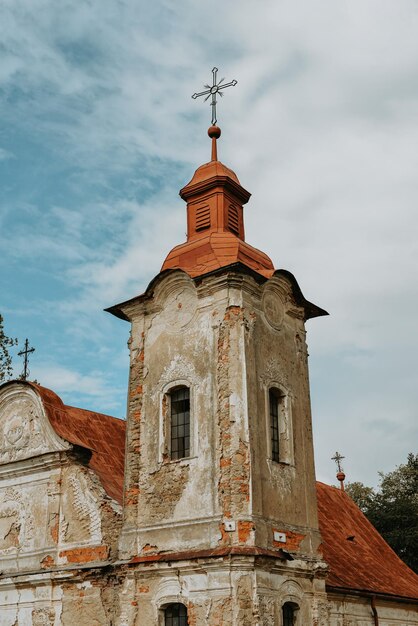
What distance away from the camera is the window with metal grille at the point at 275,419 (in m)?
13.8

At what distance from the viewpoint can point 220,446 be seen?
12891 mm

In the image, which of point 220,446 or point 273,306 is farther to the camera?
point 273,306

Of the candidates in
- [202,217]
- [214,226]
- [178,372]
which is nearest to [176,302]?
[178,372]

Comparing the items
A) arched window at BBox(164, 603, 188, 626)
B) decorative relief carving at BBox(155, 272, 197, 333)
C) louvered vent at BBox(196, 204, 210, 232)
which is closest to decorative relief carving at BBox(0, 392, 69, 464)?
decorative relief carving at BBox(155, 272, 197, 333)

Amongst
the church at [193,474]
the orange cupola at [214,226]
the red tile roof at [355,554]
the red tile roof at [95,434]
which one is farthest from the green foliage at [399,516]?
the orange cupola at [214,226]

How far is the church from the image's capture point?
492 inches

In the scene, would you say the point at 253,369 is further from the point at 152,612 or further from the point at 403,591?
the point at 403,591

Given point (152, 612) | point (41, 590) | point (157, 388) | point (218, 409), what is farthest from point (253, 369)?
point (41, 590)

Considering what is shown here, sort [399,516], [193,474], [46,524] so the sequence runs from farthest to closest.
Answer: [399,516] < [46,524] < [193,474]

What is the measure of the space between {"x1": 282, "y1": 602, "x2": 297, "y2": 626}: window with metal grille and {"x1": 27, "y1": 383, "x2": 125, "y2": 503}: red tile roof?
368 centimetres

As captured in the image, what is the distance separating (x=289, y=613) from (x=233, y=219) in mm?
7563

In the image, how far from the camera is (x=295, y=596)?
42.1 ft

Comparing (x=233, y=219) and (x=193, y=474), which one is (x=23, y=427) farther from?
(x=233, y=219)

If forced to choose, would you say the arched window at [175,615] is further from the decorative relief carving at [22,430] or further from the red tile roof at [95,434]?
the decorative relief carving at [22,430]
